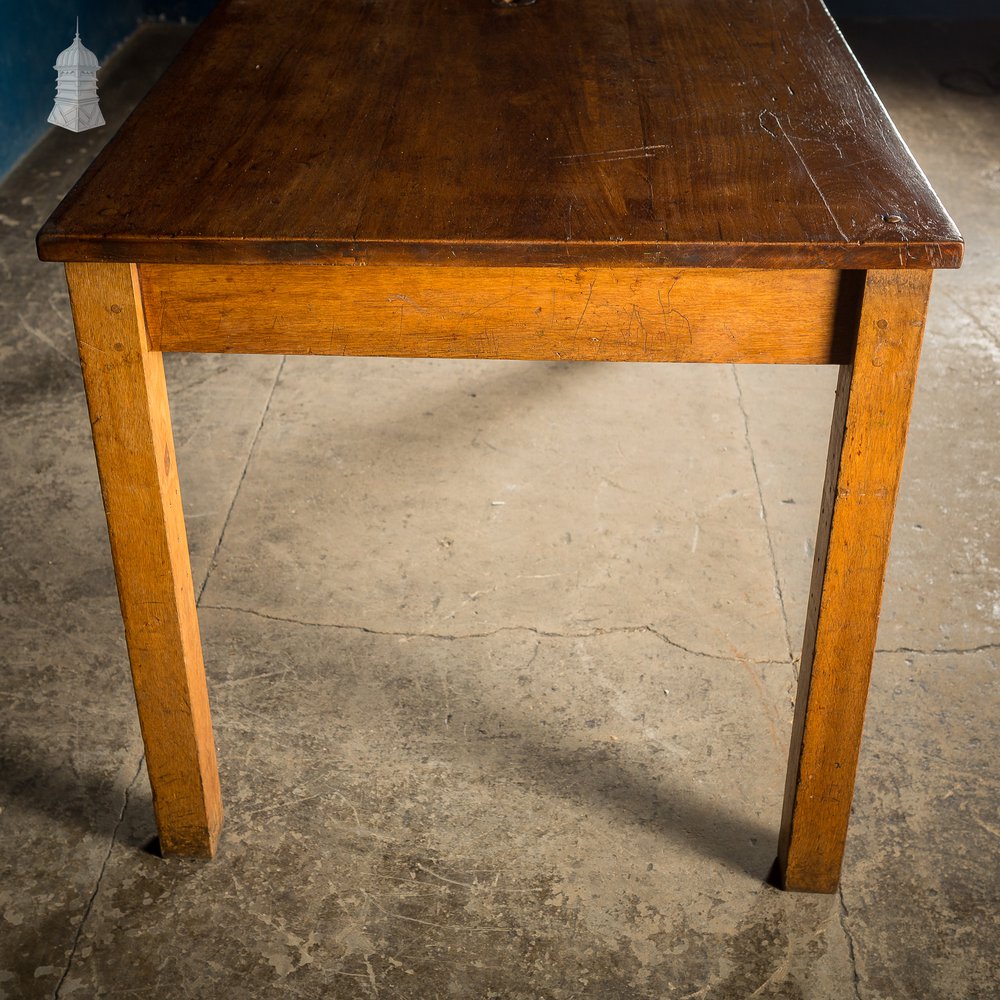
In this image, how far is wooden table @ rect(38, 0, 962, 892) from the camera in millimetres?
1215

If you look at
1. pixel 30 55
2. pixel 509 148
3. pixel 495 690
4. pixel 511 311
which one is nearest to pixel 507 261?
pixel 511 311

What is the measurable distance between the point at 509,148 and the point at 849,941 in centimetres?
106

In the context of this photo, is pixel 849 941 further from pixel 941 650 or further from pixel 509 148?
pixel 509 148

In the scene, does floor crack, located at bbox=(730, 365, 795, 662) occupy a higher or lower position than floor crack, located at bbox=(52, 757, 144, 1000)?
lower

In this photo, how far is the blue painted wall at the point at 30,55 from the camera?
148 inches

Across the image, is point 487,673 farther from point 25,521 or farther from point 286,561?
point 25,521

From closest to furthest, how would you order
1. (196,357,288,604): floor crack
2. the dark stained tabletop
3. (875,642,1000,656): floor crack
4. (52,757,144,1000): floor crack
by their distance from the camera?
the dark stained tabletop < (52,757,144,1000): floor crack < (875,642,1000,656): floor crack < (196,357,288,604): floor crack

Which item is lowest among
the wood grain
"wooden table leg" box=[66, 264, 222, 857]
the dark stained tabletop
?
"wooden table leg" box=[66, 264, 222, 857]

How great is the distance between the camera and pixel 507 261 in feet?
3.97

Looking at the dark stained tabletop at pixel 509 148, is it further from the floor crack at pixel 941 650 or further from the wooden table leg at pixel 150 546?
the floor crack at pixel 941 650

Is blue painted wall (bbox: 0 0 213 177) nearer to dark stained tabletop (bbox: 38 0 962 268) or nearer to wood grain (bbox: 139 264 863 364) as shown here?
dark stained tabletop (bbox: 38 0 962 268)

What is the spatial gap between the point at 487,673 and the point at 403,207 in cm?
91

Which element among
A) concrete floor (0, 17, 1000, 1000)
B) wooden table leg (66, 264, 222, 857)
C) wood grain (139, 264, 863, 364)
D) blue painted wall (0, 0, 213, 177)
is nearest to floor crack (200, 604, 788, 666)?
concrete floor (0, 17, 1000, 1000)

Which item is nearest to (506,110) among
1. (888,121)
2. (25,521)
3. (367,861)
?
(888,121)
